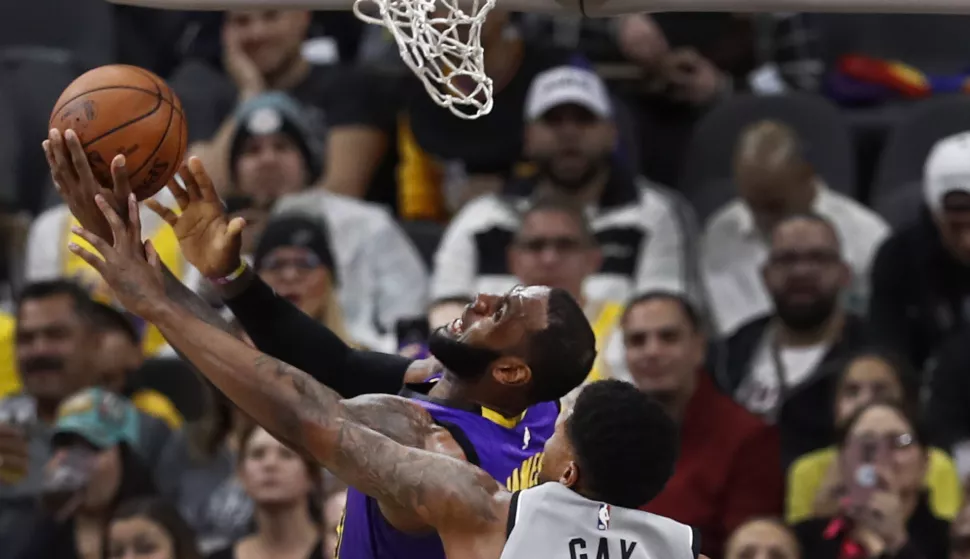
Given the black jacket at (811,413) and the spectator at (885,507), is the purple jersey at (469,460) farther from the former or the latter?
the black jacket at (811,413)

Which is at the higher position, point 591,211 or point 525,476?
point 525,476

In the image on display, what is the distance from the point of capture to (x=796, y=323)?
25.1 feet

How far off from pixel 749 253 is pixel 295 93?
235 cm

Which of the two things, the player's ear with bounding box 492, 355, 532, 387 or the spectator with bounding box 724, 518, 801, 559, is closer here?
the player's ear with bounding box 492, 355, 532, 387

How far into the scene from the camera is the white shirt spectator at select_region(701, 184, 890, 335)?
8172 millimetres

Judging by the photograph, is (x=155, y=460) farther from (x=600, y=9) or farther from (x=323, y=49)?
(x=600, y=9)

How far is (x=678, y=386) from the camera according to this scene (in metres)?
7.06

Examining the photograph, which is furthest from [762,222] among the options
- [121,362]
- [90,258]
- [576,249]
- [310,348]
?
[90,258]

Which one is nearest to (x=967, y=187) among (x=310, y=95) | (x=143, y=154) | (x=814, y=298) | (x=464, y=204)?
(x=814, y=298)

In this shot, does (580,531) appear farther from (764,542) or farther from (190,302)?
(764,542)

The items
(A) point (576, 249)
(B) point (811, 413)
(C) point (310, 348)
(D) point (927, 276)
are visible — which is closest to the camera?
(C) point (310, 348)

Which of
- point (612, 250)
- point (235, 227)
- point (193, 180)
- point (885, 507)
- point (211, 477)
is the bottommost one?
point (211, 477)

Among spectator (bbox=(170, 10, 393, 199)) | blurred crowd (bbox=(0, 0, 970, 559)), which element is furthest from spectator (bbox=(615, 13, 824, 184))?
spectator (bbox=(170, 10, 393, 199))

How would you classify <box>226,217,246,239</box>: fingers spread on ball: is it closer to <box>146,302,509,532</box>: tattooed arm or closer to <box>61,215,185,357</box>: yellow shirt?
<box>146,302,509,532</box>: tattooed arm
